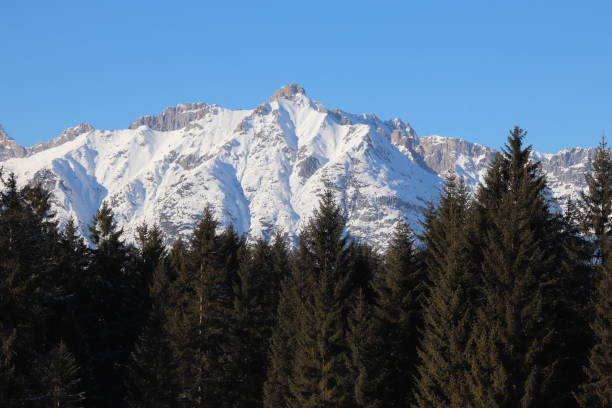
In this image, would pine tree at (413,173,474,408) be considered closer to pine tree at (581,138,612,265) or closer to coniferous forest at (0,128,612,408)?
coniferous forest at (0,128,612,408)

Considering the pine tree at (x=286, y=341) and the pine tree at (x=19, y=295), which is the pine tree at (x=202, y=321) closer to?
the pine tree at (x=286, y=341)

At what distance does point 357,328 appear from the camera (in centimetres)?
3988

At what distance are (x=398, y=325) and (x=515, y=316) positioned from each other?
9.40 metres

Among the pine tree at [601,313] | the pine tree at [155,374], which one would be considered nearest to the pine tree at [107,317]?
the pine tree at [155,374]

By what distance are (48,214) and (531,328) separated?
118ft

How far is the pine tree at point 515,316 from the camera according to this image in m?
31.8

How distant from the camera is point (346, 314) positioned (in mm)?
43938

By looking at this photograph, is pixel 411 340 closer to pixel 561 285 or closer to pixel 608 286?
pixel 561 285

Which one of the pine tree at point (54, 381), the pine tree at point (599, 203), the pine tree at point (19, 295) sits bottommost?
the pine tree at point (54, 381)

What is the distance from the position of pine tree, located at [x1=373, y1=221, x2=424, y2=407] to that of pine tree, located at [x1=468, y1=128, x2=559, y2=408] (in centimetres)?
519

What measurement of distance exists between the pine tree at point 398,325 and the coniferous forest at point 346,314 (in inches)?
4.0

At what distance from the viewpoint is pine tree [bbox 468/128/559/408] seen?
31.8 meters

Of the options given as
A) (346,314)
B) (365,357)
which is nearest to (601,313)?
(365,357)

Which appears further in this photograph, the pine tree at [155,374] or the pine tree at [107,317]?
the pine tree at [107,317]
